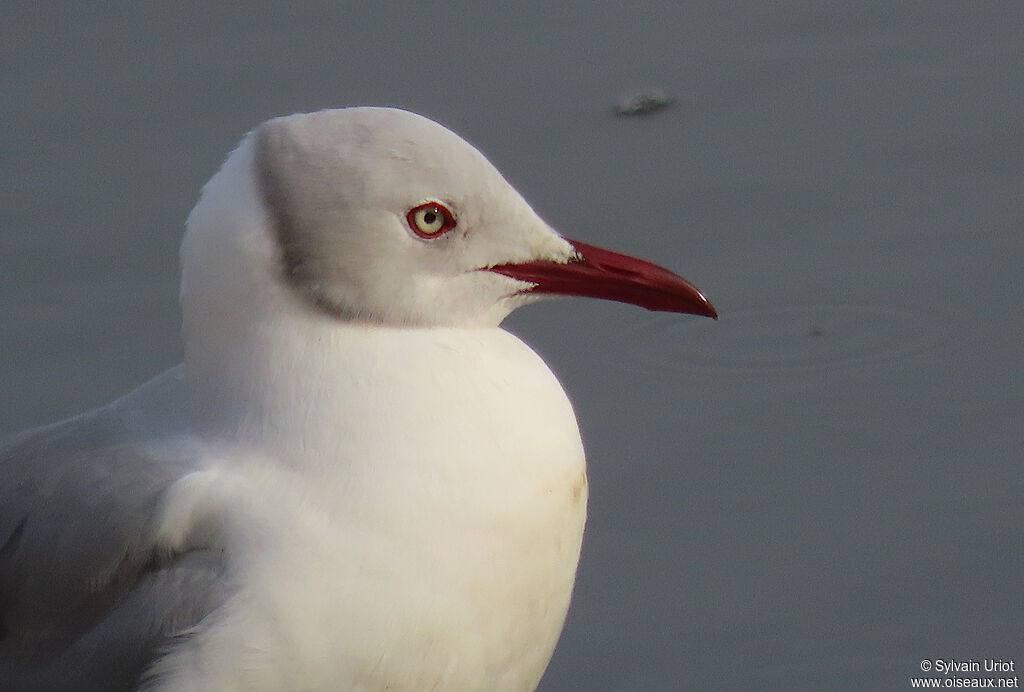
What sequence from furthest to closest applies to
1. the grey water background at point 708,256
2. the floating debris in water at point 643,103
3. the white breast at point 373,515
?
1. the floating debris in water at point 643,103
2. the grey water background at point 708,256
3. the white breast at point 373,515

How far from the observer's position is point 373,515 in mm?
2377

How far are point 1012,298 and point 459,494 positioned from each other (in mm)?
1622

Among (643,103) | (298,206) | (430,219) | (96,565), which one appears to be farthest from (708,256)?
(96,565)

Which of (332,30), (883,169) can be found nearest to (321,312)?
(883,169)

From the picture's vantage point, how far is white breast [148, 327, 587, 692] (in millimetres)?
2346

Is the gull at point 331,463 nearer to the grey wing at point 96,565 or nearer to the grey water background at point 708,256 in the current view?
the grey wing at point 96,565

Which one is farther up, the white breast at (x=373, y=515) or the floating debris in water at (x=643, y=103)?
the floating debris in water at (x=643, y=103)

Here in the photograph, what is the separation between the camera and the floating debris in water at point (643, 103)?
4.33m

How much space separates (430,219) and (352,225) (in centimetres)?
12

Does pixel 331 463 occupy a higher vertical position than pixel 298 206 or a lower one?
lower

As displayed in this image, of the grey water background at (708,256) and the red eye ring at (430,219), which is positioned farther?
the grey water background at (708,256)

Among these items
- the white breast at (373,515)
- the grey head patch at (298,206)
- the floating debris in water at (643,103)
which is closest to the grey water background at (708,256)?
the floating debris in water at (643,103)

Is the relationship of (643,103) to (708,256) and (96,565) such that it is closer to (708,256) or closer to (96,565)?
(708,256)

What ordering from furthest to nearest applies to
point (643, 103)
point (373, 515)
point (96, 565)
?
point (643, 103) → point (96, 565) → point (373, 515)
